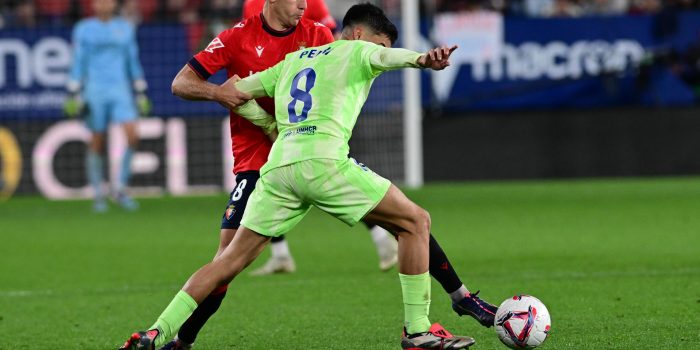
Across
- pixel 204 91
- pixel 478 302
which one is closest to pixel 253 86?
pixel 204 91

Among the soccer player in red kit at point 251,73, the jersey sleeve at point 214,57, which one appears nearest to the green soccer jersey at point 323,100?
the soccer player in red kit at point 251,73

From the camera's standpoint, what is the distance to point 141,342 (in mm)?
5449

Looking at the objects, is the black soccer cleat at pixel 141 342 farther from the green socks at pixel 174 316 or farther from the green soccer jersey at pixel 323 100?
the green soccer jersey at pixel 323 100

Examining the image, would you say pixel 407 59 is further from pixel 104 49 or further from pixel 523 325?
pixel 104 49

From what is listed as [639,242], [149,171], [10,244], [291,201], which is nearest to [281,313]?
[291,201]

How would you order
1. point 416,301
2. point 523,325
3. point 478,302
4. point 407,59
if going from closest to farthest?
point 407,59 → point 416,301 → point 523,325 → point 478,302

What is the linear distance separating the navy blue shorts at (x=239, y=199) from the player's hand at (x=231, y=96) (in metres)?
0.44

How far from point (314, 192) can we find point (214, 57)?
1.17 m

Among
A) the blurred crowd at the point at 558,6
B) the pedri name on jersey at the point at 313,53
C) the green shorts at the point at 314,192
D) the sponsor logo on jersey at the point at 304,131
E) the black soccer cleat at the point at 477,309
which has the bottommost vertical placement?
the black soccer cleat at the point at 477,309

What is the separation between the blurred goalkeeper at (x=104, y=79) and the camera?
51.1 ft

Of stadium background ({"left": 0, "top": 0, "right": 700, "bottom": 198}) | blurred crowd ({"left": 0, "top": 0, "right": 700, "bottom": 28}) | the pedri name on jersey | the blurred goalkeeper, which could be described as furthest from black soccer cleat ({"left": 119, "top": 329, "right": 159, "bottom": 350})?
blurred crowd ({"left": 0, "top": 0, "right": 700, "bottom": 28})

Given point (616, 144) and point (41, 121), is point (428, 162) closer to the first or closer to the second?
point (616, 144)

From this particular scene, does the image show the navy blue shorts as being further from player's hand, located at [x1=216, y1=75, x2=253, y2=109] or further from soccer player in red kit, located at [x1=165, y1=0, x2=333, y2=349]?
player's hand, located at [x1=216, y1=75, x2=253, y2=109]

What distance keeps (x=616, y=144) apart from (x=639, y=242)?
26.0ft
